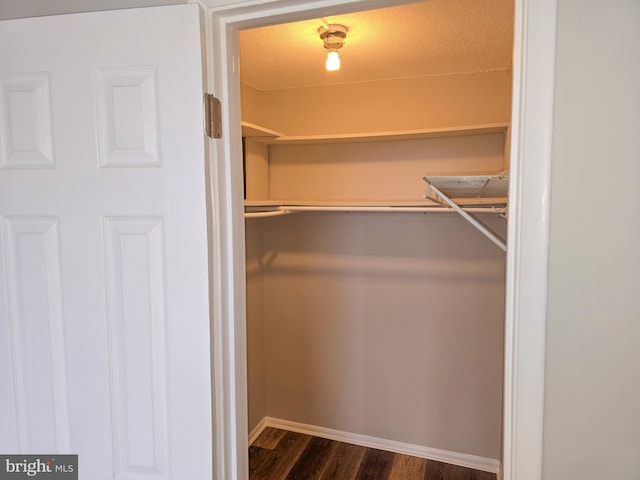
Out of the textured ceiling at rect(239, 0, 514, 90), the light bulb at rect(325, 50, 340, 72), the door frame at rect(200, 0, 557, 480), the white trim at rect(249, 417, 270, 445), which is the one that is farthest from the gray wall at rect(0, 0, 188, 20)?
the white trim at rect(249, 417, 270, 445)

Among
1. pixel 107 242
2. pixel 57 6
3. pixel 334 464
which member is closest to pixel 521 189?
pixel 107 242

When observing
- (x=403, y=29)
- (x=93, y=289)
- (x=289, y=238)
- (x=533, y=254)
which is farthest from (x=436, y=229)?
(x=93, y=289)

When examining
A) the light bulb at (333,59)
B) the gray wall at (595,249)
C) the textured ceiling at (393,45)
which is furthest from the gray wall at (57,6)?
the light bulb at (333,59)

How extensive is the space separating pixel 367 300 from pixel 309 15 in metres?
1.93

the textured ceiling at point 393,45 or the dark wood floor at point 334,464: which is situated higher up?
the textured ceiling at point 393,45

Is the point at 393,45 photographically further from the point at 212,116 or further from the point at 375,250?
the point at 212,116

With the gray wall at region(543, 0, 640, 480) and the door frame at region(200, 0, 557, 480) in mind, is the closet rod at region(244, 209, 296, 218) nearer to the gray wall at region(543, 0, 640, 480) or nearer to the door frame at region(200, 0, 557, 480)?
the door frame at region(200, 0, 557, 480)

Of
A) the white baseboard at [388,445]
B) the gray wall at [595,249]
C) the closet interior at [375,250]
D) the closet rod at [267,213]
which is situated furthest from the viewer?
the white baseboard at [388,445]

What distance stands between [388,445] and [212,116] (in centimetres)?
244

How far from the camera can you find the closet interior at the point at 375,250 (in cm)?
227

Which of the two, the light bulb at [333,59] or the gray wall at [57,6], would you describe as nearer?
the gray wall at [57,6]

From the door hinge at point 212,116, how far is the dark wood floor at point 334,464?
216 cm

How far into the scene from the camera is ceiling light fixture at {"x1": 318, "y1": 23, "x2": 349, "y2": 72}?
166cm

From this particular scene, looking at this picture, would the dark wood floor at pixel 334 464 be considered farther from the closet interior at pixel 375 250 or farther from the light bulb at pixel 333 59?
the light bulb at pixel 333 59
